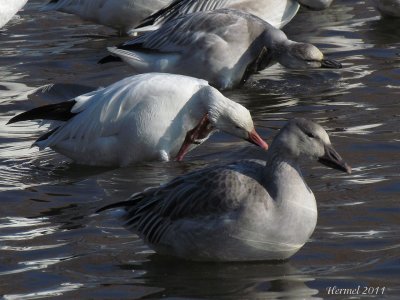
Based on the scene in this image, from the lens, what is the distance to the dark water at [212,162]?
6.53 meters

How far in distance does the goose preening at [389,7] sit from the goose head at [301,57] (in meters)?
2.48

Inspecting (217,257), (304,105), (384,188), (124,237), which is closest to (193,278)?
(217,257)

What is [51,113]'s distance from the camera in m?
9.06

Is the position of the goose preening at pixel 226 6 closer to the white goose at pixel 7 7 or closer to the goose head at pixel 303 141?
the white goose at pixel 7 7

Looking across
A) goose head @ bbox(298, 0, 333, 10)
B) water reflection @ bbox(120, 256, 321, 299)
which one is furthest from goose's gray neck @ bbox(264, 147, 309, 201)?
goose head @ bbox(298, 0, 333, 10)

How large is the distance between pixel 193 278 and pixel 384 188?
191 centimetres

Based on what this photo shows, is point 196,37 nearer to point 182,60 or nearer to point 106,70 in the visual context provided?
point 182,60

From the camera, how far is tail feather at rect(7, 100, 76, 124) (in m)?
9.01

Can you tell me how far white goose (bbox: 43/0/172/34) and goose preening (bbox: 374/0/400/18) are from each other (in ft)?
7.60

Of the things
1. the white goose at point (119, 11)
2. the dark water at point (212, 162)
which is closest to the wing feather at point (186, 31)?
the dark water at point (212, 162)

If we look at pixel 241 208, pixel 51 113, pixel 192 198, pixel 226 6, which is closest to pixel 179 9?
pixel 226 6

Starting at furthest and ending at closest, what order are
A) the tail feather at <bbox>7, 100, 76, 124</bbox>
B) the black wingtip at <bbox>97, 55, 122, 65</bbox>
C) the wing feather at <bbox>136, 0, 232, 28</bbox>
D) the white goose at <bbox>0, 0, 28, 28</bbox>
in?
the white goose at <bbox>0, 0, 28, 28</bbox> → the wing feather at <bbox>136, 0, 232, 28</bbox> → the black wingtip at <bbox>97, 55, 122, 65</bbox> → the tail feather at <bbox>7, 100, 76, 124</bbox>

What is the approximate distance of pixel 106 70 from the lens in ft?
39.6

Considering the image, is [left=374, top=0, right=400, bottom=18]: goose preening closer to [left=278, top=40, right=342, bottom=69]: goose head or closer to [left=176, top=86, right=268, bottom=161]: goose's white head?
[left=278, top=40, right=342, bottom=69]: goose head
